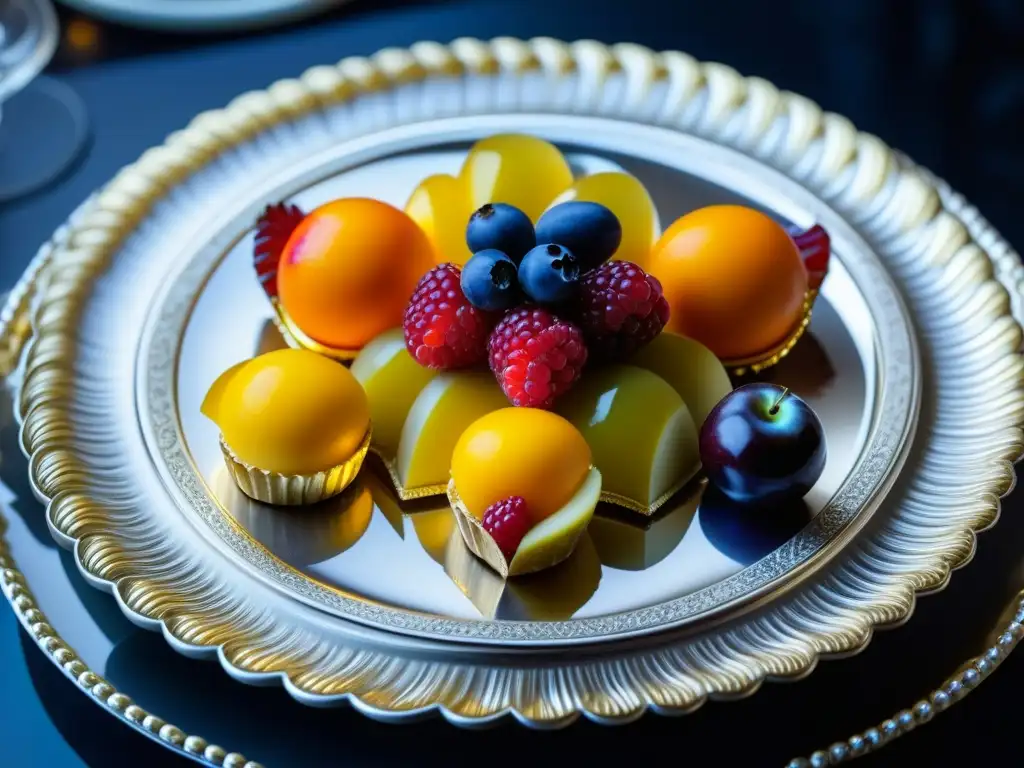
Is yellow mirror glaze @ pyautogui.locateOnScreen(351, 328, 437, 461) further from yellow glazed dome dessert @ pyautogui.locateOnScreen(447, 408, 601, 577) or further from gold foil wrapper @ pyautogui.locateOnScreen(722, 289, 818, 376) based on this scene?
gold foil wrapper @ pyautogui.locateOnScreen(722, 289, 818, 376)

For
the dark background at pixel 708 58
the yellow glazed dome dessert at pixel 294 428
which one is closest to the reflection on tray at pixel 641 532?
the yellow glazed dome dessert at pixel 294 428

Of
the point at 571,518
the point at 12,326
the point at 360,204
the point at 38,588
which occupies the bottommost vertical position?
the point at 38,588

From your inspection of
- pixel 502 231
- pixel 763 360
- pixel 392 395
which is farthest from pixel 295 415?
pixel 763 360

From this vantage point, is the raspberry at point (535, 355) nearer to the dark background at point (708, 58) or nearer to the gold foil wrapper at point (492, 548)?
the gold foil wrapper at point (492, 548)

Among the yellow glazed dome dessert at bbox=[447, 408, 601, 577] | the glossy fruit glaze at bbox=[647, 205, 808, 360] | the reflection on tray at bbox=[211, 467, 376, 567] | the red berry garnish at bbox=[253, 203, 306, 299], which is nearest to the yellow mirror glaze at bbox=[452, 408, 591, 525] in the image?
the yellow glazed dome dessert at bbox=[447, 408, 601, 577]

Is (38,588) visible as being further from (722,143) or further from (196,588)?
(722,143)

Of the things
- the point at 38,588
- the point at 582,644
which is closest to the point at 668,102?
the point at 582,644
